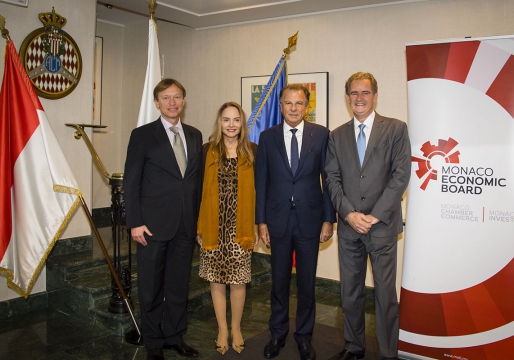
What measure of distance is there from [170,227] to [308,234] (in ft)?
2.92

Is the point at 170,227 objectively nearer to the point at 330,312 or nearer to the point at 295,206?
the point at 295,206

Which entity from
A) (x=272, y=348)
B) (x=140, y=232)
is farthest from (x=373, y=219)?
(x=140, y=232)

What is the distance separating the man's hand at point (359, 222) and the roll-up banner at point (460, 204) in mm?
339

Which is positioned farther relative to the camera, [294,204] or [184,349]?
[184,349]

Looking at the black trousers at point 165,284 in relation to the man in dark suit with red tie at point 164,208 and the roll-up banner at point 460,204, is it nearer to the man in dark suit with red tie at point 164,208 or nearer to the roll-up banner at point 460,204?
the man in dark suit with red tie at point 164,208

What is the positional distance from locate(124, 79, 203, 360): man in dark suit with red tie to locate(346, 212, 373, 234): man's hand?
3.34 feet

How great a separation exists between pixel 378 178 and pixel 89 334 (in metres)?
2.45

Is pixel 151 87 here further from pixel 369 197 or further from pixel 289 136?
pixel 369 197

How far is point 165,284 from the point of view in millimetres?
3238

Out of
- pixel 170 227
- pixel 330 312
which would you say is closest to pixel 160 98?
pixel 170 227

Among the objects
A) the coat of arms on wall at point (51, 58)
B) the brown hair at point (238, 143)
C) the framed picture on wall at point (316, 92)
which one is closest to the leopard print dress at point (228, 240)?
the brown hair at point (238, 143)

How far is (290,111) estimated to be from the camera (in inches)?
122

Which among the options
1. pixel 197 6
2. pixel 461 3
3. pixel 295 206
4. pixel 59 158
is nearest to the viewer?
pixel 295 206

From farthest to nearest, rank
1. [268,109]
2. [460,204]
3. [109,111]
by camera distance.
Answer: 1. [109,111]
2. [268,109]
3. [460,204]
